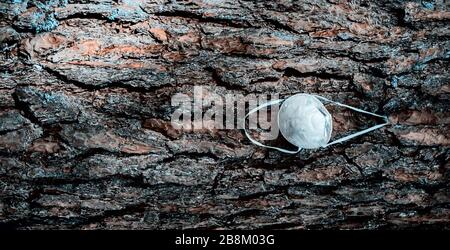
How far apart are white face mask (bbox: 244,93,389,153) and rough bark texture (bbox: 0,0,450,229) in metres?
0.05

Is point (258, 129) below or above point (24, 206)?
above

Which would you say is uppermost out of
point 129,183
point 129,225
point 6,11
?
point 6,11

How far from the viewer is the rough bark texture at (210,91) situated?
1.29 metres

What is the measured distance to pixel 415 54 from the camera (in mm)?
1379

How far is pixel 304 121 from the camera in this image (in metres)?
1.31

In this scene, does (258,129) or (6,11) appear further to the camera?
(258,129)

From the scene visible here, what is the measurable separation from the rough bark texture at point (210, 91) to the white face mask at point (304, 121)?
5 centimetres

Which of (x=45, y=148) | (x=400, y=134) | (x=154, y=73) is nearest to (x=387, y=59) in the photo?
(x=400, y=134)

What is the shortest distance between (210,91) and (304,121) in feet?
0.95

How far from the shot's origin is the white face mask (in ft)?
4.29

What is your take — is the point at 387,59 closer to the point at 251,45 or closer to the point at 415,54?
the point at 415,54

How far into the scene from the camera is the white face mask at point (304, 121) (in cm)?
131

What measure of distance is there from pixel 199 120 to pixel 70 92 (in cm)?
38

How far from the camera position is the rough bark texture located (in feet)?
4.24
